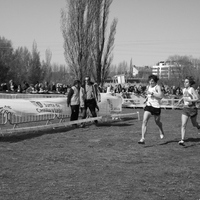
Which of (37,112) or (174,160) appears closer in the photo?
(174,160)

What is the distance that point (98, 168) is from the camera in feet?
20.0

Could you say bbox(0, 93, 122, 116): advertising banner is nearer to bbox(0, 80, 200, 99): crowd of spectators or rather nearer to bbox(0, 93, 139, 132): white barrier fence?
bbox(0, 93, 139, 132): white barrier fence

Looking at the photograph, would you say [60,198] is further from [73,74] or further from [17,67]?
[17,67]

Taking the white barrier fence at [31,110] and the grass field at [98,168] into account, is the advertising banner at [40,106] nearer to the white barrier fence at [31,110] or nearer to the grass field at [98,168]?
the white barrier fence at [31,110]

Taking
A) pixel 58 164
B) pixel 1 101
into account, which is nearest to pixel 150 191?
pixel 58 164

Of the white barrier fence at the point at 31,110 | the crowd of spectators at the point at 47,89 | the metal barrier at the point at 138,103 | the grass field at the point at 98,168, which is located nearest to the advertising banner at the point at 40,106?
the white barrier fence at the point at 31,110

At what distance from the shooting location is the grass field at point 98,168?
4.71 metres

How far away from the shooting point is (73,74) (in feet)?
94.1

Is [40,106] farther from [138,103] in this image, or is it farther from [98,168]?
[138,103]

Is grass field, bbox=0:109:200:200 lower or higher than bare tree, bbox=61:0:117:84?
lower

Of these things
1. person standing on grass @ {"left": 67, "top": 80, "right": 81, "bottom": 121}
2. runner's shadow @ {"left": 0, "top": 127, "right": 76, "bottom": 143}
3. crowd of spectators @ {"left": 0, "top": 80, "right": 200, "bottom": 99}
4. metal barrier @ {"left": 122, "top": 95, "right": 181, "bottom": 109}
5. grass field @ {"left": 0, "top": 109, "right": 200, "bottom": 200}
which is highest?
crowd of spectators @ {"left": 0, "top": 80, "right": 200, "bottom": 99}

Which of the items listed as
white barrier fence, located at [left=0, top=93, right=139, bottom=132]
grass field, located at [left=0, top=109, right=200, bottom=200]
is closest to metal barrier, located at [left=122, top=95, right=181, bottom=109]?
white barrier fence, located at [left=0, top=93, right=139, bottom=132]

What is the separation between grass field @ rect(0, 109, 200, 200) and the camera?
186 inches

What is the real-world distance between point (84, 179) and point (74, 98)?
671 centimetres
